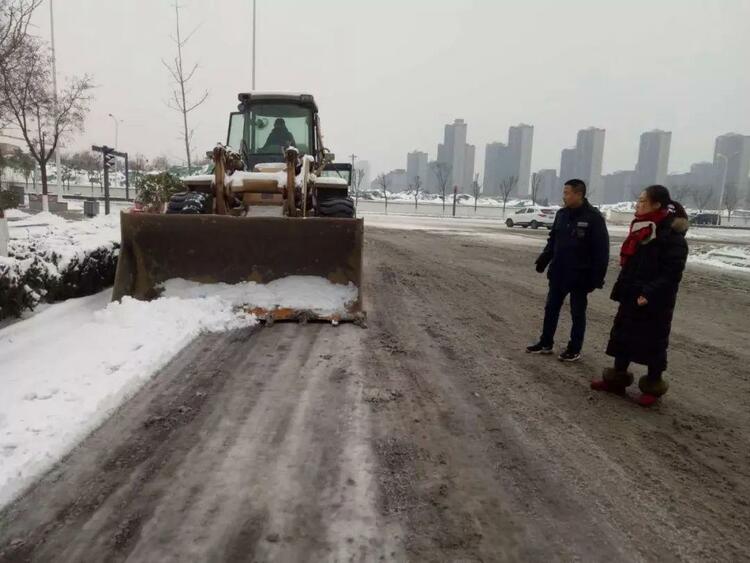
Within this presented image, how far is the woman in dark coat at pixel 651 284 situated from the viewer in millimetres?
3953

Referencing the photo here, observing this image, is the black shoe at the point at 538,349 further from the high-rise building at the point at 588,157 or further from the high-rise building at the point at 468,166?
the high-rise building at the point at 468,166

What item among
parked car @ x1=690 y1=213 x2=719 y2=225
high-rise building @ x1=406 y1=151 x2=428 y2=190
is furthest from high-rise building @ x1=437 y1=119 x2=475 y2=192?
parked car @ x1=690 y1=213 x2=719 y2=225

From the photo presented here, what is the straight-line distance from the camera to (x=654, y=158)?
102625 mm

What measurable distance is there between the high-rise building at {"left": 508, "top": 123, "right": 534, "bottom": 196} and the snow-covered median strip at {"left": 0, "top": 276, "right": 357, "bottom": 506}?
110 metres

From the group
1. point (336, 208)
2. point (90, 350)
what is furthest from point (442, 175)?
point (90, 350)

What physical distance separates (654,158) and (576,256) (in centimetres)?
11284

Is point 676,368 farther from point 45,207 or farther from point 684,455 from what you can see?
point 45,207

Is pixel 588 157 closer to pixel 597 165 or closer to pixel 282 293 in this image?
pixel 597 165

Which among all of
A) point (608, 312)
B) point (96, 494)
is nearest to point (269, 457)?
point (96, 494)

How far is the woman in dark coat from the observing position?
395 centimetres

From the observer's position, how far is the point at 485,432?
136 inches

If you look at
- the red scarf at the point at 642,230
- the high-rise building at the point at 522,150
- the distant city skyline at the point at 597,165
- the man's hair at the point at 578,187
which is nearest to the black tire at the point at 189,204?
the man's hair at the point at 578,187

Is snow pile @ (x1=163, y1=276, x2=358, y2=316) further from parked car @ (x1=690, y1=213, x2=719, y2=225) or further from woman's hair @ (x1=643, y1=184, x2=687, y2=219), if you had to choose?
parked car @ (x1=690, y1=213, x2=719, y2=225)

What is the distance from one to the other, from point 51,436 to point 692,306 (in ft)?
30.2
